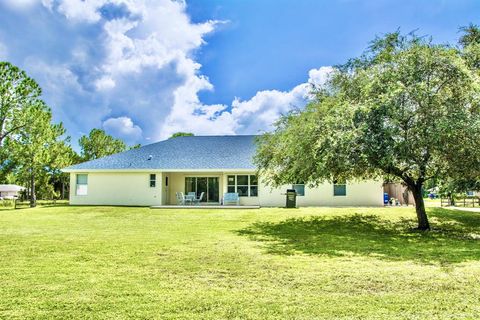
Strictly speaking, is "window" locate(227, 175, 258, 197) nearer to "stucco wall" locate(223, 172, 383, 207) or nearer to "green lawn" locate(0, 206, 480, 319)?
"stucco wall" locate(223, 172, 383, 207)

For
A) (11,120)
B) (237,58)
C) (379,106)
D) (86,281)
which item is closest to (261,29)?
(237,58)

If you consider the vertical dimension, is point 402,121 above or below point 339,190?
above

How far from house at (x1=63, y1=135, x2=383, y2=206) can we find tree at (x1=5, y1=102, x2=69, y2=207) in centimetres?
283

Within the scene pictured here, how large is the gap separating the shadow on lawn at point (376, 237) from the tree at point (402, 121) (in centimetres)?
225

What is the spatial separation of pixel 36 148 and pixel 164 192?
1018 centimetres

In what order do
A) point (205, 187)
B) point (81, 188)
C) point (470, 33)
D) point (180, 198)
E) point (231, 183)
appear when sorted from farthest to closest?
point (205, 187) < point (81, 188) < point (231, 183) < point (180, 198) < point (470, 33)

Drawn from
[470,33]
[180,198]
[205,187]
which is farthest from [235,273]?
[470,33]

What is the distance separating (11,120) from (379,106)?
1119 inches

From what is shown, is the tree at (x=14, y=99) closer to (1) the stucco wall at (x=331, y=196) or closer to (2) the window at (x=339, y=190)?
(1) the stucco wall at (x=331, y=196)

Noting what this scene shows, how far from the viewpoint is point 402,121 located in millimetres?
12617

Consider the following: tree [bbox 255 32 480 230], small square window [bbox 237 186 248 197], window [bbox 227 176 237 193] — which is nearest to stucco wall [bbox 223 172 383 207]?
small square window [bbox 237 186 248 197]

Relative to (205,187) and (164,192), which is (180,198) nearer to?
(164,192)

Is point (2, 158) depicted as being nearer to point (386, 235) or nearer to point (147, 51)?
point (147, 51)

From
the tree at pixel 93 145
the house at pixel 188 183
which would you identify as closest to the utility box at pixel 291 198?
the house at pixel 188 183
